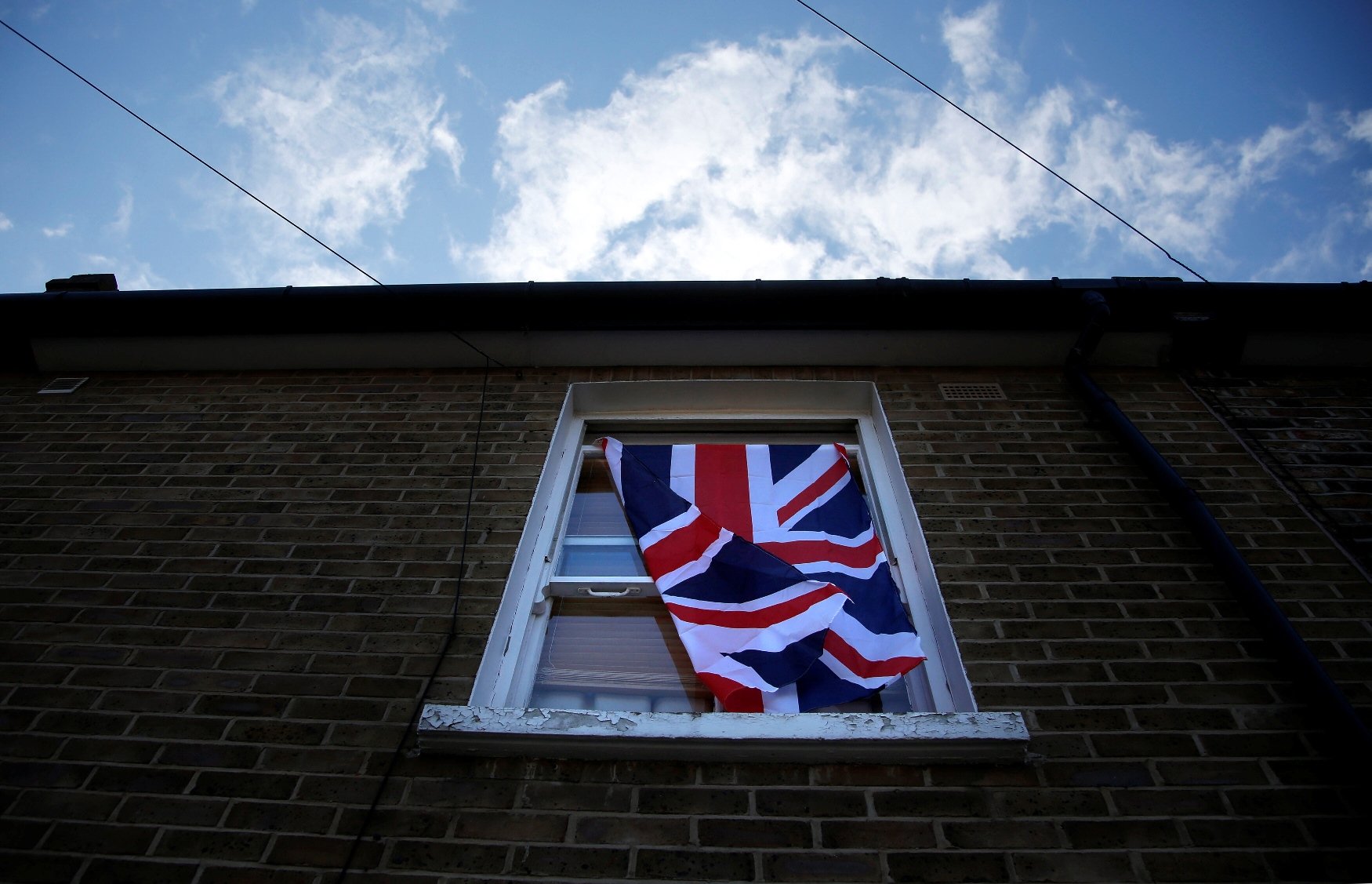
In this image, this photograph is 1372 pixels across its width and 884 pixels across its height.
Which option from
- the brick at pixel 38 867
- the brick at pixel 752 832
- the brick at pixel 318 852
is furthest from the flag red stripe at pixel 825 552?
the brick at pixel 38 867

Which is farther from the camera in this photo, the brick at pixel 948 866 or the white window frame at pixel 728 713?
the white window frame at pixel 728 713

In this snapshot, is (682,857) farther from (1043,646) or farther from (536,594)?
(1043,646)

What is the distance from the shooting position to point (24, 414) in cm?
392

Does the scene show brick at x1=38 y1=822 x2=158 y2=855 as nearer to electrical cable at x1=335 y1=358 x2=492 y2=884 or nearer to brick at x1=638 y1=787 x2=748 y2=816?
electrical cable at x1=335 y1=358 x2=492 y2=884

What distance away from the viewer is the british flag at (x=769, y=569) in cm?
258

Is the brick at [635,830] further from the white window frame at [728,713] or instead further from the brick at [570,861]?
the white window frame at [728,713]

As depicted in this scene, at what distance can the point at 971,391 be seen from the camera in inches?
150

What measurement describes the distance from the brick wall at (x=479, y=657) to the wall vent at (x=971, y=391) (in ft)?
0.18

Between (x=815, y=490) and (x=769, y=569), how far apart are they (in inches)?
23.2

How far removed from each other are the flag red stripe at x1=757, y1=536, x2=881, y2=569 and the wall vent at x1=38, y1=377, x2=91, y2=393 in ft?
12.4

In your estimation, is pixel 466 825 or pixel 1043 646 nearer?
pixel 466 825

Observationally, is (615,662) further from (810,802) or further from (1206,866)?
(1206,866)

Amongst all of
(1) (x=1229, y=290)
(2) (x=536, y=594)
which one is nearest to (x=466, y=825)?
(2) (x=536, y=594)

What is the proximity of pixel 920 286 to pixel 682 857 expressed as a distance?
2873mm
